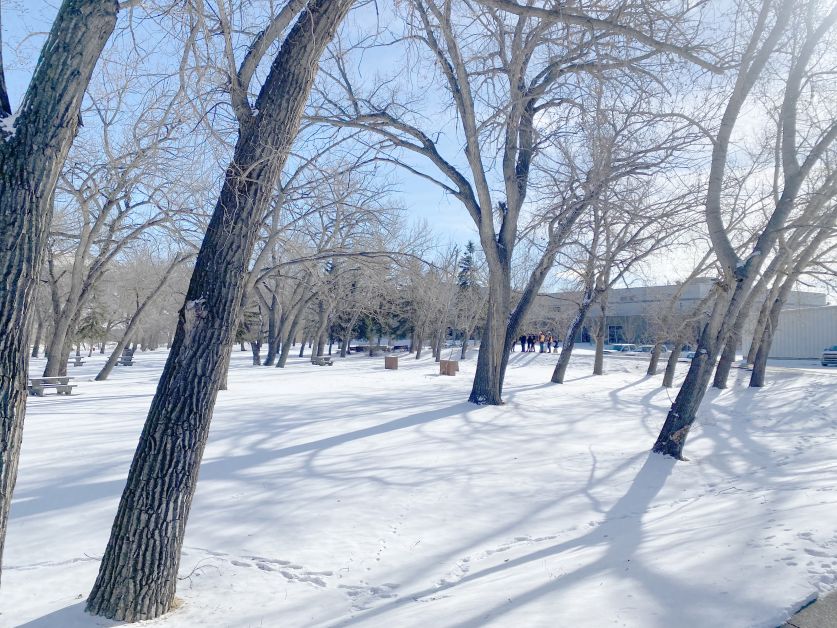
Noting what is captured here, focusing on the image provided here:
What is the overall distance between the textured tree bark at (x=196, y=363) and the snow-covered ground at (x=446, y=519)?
1.18 ft

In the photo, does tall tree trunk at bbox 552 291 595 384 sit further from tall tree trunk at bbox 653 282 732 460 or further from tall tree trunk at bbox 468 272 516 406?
tall tree trunk at bbox 653 282 732 460

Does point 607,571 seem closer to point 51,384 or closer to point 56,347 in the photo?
point 51,384

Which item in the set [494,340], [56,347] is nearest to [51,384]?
[56,347]

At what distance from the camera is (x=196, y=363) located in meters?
4.40

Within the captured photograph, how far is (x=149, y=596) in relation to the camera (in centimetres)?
441

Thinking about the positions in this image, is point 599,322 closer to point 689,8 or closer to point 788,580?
point 689,8

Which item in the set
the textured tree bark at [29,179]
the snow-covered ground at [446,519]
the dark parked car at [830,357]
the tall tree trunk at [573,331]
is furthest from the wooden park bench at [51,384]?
the dark parked car at [830,357]

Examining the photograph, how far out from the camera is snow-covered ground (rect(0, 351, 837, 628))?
4.20 m

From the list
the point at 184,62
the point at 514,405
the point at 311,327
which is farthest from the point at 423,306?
the point at 184,62

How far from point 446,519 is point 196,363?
Result: 3755mm

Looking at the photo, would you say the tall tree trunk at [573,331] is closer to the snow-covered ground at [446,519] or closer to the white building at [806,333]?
the snow-covered ground at [446,519]

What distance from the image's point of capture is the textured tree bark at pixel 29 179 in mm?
3430

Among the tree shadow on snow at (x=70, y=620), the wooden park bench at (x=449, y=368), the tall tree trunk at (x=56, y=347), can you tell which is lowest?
the tree shadow on snow at (x=70, y=620)

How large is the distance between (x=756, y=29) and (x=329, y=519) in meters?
8.42
